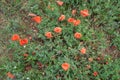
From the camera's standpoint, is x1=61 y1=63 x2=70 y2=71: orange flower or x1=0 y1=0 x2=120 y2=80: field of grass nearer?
x1=61 y1=63 x2=70 y2=71: orange flower

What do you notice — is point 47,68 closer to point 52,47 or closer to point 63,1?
point 52,47

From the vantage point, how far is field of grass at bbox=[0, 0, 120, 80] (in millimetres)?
3477

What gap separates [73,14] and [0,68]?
3.85 feet

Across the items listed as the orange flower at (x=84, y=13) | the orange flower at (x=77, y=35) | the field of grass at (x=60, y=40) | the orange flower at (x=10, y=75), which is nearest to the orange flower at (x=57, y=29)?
the field of grass at (x=60, y=40)

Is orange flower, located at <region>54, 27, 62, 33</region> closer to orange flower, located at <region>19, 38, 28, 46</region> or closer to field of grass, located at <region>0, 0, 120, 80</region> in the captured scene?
field of grass, located at <region>0, 0, 120, 80</region>

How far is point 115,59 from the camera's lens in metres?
3.67

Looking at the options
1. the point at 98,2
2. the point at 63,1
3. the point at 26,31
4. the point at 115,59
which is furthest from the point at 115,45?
the point at 26,31

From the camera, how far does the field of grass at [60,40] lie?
3.48 m

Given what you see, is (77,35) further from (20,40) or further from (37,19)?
(20,40)

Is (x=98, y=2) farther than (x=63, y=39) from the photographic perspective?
Yes

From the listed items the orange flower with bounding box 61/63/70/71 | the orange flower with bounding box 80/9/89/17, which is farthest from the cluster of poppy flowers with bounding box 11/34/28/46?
the orange flower with bounding box 80/9/89/17

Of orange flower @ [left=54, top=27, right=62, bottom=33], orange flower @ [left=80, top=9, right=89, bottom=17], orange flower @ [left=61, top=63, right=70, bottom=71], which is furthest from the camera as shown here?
orange flower @ [left=80, top=9, right=89, bottom=17]

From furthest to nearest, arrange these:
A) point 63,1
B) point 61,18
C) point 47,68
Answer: point 63,1 → point 61,18 → point 47,68

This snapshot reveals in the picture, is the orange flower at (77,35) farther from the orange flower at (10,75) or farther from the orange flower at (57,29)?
the orange flower at (10,75)
